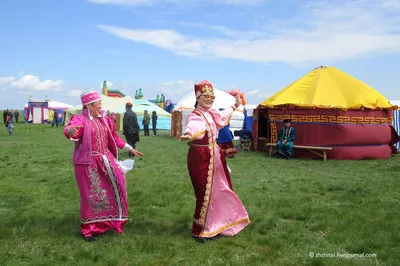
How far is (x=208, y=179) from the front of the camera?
493 centimetres

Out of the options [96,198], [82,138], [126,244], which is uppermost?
[82,138]

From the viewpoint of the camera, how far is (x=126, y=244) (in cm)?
A: 471

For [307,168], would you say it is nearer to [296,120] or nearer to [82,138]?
[296,120]

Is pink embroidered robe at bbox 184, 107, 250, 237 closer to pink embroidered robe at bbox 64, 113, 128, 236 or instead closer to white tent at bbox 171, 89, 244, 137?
pink embroidered robe at bbox 64, 113, 128, 236

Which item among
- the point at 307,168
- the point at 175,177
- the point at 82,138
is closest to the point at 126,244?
the point at 82,138

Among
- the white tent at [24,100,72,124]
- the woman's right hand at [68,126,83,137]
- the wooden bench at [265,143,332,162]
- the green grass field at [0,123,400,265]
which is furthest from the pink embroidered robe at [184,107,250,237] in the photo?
the white tent at [24,100,72,124]

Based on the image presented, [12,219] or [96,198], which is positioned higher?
[96,198]

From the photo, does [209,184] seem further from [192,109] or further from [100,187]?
[192,109]

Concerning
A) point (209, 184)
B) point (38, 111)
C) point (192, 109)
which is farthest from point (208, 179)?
point (38, 111)

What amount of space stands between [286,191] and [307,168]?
358 centimetres

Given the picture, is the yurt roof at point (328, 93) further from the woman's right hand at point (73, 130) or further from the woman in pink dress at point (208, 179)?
the woman's right hand at point (73, 130)

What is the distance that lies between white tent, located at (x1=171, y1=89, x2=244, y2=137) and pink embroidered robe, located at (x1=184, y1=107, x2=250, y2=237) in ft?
52.3

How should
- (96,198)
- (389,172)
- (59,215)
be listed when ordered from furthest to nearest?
1. (389,172)
2. (59,215)
3. (96,198)

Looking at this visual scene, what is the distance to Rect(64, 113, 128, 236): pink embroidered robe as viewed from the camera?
493cm
